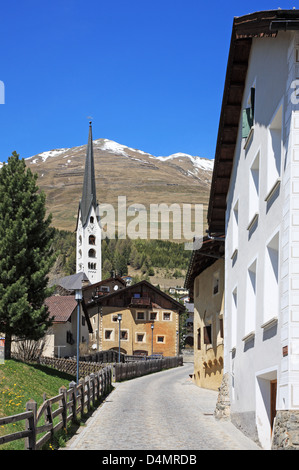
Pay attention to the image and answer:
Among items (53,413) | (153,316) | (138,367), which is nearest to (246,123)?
(53,413)

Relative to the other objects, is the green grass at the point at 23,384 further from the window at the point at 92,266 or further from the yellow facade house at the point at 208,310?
the window at the point at 92,266

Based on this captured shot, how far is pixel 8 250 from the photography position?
30719 millimetres

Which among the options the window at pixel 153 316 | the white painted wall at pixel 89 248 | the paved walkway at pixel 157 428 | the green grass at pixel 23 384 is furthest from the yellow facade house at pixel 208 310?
the white painted wall at pixel 89 248

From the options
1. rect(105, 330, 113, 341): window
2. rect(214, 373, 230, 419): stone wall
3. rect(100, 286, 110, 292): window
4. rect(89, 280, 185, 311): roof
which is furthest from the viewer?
rect(100, 286, 110, 292): window

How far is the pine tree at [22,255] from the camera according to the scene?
1184 inches

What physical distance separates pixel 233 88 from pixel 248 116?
1.62 meters

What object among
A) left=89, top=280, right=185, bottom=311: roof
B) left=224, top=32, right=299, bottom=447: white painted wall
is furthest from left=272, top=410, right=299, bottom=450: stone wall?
left=89, top=280, right=185, bottom=311: roof

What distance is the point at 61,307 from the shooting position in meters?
52.4

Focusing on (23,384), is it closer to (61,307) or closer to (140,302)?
(61,307)

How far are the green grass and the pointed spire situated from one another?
89.7m

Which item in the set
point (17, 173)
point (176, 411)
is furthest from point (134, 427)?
point (17, 173)

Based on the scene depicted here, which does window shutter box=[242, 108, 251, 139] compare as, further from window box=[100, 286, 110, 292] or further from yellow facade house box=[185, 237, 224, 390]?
window box=[100, 286, 110, 292]

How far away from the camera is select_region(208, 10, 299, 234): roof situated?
1101 cm

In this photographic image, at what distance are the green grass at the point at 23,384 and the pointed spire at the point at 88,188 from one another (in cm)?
8974
